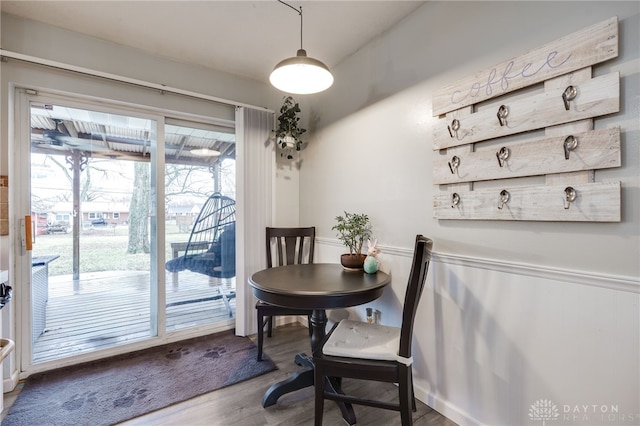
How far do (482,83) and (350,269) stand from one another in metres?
1.40

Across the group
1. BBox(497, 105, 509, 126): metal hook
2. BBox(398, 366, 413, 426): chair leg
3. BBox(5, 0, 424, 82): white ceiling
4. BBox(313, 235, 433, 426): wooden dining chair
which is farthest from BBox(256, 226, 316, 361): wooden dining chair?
BBox(497, 105, 509, 126): metal hook

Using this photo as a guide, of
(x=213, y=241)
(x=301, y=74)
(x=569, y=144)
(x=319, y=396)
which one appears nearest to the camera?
(x=569, y=144)

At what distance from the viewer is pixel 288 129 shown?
2.73 metres

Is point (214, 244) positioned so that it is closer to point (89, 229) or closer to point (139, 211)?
point (139, 211)

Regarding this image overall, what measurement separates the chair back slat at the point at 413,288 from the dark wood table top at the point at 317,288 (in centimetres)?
28

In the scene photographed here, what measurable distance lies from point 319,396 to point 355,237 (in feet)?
3.68

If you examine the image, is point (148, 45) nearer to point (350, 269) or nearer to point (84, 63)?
point (84, 63)

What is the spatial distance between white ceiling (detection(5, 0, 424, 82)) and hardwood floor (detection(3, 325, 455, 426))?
101 inches

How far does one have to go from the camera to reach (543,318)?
128 centimetres

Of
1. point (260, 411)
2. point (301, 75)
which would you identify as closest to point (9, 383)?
point (260, 411)

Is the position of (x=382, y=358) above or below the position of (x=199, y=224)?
below

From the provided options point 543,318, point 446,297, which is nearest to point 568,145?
point 543,318

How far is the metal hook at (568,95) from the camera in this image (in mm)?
1177

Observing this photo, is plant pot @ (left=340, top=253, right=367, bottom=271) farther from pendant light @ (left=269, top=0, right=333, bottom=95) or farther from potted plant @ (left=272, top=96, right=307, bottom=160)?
potted plant @ (left=272, top=96, right=307, bottom=160)
